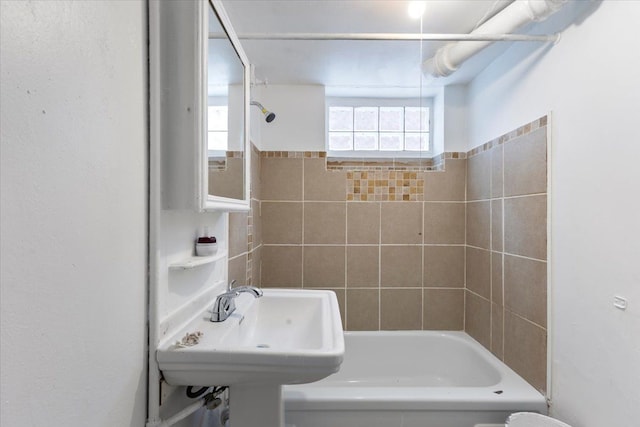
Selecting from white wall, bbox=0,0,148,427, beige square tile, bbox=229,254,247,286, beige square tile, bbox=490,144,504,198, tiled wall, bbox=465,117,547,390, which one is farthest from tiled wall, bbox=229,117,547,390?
white wall, bbox=0,0,148,427

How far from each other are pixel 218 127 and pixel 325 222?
122 centimetres

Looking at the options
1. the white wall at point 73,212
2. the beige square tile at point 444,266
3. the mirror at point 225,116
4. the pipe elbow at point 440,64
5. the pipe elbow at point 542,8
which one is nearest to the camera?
the white wall at point 73,212

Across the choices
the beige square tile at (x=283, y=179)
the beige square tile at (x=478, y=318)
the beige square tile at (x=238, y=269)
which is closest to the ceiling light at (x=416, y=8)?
the beige square tile at (x=283, y=179)

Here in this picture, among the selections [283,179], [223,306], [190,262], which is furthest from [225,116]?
[283,179]

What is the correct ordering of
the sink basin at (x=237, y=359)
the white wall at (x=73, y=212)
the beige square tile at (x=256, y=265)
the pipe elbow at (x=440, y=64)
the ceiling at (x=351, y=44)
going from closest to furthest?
1. the white wall at (x=73, y=212)
2. the sink basin at (x=237, y=359)
3. the ceiling at (x=351, y=44)
4. the pipe elbow at (x=440, y=64)
5. the beige square tile at (x=256, y=265)

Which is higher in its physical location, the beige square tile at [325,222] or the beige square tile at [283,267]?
the beige square tile at [325,222]

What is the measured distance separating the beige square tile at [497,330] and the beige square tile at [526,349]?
36 mm

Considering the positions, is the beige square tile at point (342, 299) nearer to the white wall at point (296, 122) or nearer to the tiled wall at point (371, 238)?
the tiled wall at point (371, 238)

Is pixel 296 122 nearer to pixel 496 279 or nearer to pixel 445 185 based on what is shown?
pixel 445 185

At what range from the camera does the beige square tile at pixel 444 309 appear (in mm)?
2150

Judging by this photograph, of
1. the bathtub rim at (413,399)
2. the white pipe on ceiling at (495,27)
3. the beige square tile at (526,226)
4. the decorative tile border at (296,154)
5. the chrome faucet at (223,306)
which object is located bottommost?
the bathtub rim at (413,399)

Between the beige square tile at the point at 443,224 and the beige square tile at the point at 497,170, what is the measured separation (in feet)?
1.22

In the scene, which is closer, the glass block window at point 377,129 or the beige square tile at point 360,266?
the beige square tile at point 360,266

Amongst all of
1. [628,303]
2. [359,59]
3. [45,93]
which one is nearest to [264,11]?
[359,59]
